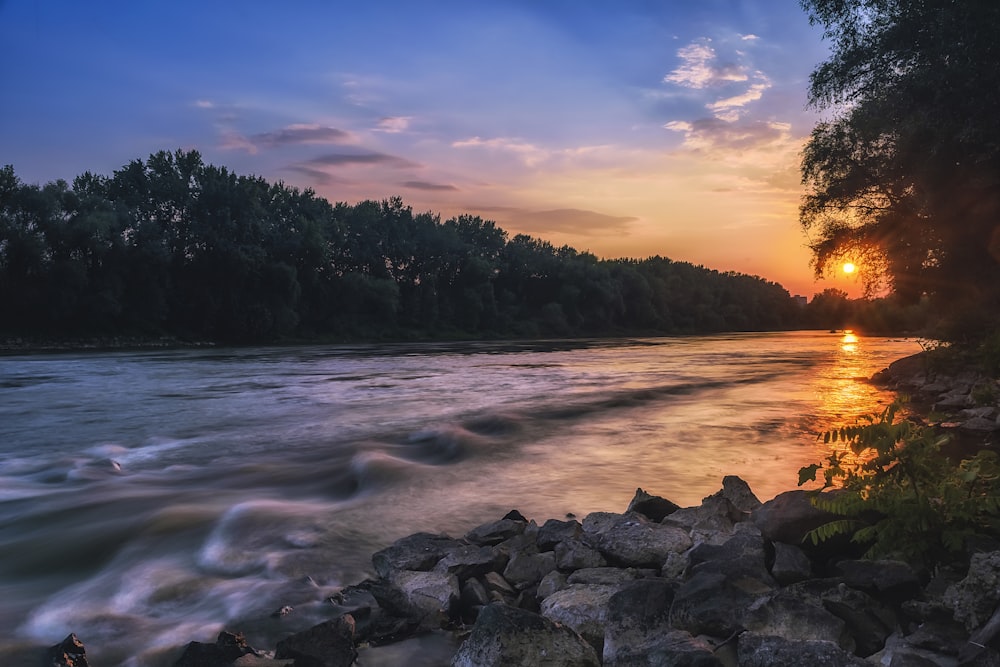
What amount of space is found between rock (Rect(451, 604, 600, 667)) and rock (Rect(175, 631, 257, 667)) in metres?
1.52

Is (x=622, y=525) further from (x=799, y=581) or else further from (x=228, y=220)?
(x=228, y=220)

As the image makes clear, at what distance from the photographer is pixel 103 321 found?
6625 cm

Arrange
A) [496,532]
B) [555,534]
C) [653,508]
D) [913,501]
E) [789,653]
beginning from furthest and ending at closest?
[653,508]
[496,532]
[555,534]
[913,501]
[789,653]

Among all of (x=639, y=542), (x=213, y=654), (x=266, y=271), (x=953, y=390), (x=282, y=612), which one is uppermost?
(x=266, y=271)

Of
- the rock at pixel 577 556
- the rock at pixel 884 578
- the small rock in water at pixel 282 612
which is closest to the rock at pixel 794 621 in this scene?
the rock at pixel 884 578

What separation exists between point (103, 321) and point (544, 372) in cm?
5150

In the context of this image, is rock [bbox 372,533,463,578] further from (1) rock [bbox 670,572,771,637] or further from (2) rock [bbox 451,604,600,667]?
(1) rock [bbox 670,572,771,637]

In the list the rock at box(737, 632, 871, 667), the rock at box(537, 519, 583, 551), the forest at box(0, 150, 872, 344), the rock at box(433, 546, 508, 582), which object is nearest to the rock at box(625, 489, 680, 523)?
the rock at box(537, 519, 583, 551)

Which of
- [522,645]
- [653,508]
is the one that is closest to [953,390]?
[653,508]

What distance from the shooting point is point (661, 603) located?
4.64 m

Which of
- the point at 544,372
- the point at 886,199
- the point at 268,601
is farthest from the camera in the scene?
the point at 544,372

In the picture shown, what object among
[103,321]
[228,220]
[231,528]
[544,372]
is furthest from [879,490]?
[228,220]

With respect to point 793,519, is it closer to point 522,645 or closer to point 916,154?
point 522,645

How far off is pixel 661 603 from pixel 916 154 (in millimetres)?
25545
